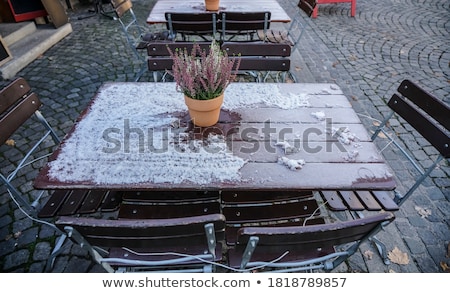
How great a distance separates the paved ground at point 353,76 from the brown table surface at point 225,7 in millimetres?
965

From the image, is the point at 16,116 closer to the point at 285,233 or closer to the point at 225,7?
the point at 285,233

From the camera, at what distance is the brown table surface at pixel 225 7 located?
4613 millimetres

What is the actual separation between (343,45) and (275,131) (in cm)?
469

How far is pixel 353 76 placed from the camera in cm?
496

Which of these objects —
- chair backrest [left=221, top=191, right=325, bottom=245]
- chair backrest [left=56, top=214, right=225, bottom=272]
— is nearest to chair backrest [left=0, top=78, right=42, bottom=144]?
chair backrest [left=56, top=214, right=225, bottom=272]

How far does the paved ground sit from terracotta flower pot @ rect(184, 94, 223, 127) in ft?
4.95

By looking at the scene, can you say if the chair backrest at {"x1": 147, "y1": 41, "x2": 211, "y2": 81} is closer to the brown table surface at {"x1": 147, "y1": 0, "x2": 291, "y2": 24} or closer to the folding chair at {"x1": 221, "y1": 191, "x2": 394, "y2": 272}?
the brown table surface at {"x1": 147, "y1": 0, "x2": 291, "y2": 24}

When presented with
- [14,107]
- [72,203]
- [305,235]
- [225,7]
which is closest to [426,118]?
[305,235]

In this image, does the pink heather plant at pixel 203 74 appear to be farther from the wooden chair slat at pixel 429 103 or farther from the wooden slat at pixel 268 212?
the wooden chair slat at pixel 429 103

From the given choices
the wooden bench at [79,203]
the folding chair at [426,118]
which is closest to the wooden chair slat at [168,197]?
the wooden bench at [79,203]

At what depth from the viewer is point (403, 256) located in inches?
99.7

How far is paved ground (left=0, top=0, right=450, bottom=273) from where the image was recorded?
8.38 ft
